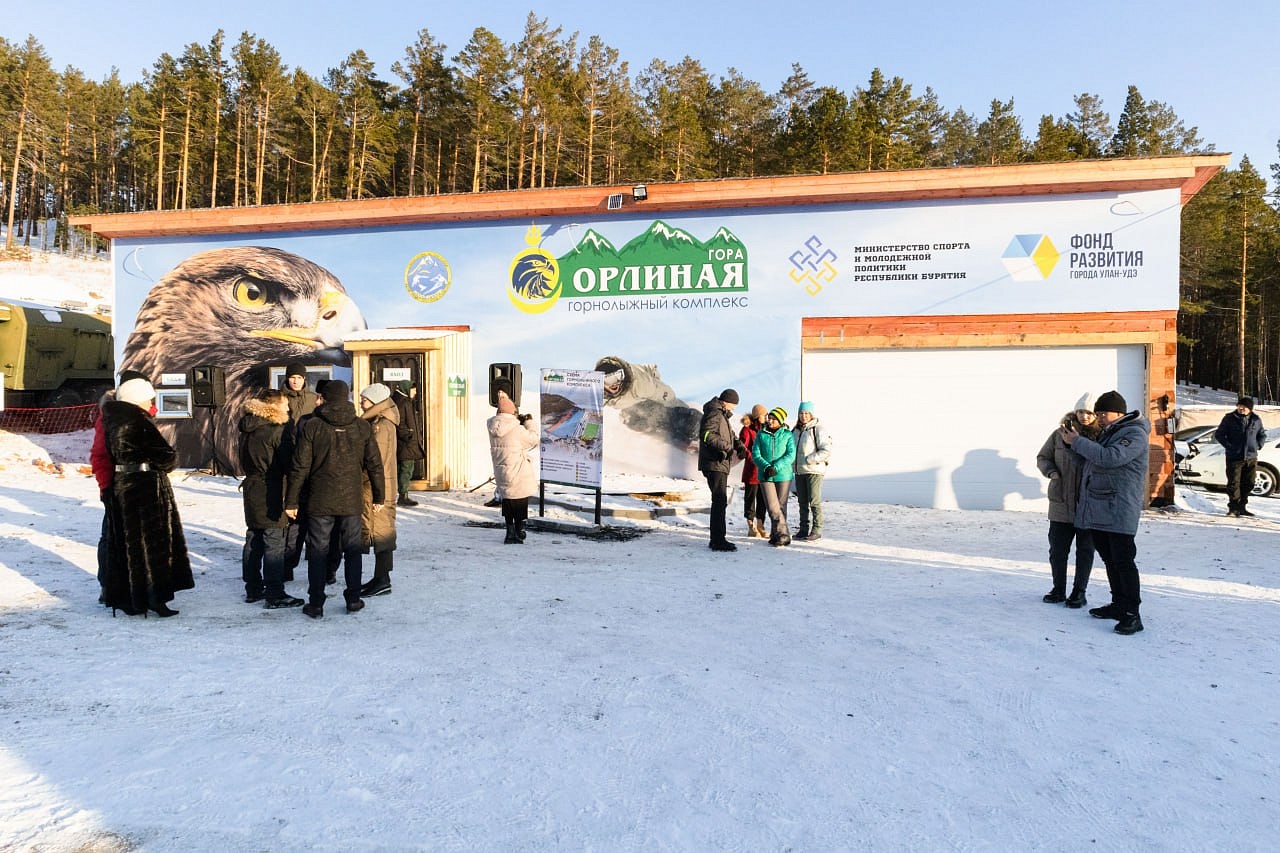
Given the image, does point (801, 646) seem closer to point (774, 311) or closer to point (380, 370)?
point (774, 311)

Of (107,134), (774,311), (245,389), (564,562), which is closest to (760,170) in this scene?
(774,311)

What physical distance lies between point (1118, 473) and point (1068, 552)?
919mm

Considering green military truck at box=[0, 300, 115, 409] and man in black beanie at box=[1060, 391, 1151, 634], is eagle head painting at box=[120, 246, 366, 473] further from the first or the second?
man in black beanie at box=[1060, 391, 1151, 634]

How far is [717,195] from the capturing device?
12.1 meters

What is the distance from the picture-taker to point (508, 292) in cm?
1306

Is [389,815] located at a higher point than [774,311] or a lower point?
lower

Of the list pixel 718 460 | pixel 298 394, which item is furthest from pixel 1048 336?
pixel 298 394

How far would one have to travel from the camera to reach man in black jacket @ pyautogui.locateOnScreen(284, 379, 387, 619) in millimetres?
5121

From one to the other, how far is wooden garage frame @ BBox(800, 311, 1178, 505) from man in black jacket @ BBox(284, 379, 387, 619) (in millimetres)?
8438

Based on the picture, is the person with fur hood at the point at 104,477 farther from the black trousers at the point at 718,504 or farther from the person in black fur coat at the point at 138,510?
the black trousers at the point at 718,504

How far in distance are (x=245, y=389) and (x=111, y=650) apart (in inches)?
411

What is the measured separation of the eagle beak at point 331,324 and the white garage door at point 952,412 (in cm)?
801

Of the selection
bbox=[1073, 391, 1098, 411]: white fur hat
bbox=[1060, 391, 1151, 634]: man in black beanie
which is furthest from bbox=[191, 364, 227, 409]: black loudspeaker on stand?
bbox=[1073, 391, 1098, 411]: white fur hat

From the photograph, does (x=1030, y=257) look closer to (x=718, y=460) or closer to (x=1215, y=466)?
(x=1215, y=466)
